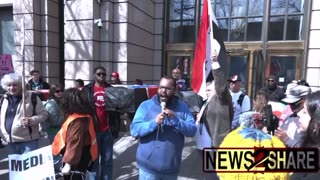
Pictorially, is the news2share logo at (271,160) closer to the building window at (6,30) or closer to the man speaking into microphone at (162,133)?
the man speaking into microphone at (162,133)

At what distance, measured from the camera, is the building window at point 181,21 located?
9977 millimetres

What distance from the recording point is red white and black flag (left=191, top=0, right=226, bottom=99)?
3156 mm

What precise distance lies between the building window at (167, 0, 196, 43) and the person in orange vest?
24.7 ft

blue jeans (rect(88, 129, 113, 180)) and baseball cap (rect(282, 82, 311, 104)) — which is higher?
baseball cap (rect(282, 82, 311, 104))

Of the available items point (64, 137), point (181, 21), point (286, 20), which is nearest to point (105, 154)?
point (64, 137)

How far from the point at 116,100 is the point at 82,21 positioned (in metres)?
3.62

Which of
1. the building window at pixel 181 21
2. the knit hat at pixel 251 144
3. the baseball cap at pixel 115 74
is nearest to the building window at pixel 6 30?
the baseball cap at pixel 115 74

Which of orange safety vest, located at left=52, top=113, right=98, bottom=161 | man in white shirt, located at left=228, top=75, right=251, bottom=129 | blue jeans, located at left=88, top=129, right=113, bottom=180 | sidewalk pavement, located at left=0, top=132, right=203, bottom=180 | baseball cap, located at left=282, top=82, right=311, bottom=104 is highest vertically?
baseball cap, located at left=282, top=82, right=311, bottom=104

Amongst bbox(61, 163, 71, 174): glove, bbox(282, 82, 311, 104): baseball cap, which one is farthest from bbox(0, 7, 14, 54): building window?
bbox(282, 82, 311, 104): baseball cap

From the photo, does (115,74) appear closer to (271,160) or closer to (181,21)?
(181,21)

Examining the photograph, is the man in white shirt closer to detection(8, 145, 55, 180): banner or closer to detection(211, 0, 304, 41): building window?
detection(8, 145, 55, 180): banner

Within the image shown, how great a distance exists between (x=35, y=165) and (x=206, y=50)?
2233 mm

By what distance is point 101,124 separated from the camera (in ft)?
13.0

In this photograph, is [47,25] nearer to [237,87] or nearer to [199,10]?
[199,10]
